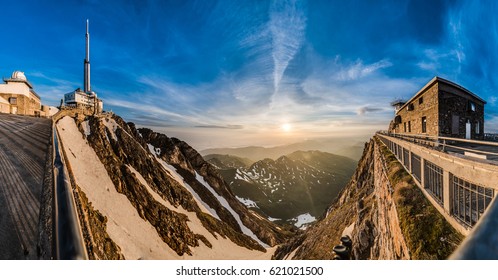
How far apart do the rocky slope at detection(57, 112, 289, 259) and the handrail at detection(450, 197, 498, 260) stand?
13.1 meters

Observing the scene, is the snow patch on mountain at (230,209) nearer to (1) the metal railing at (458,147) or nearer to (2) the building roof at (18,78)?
(2) the building roof at (18,78)

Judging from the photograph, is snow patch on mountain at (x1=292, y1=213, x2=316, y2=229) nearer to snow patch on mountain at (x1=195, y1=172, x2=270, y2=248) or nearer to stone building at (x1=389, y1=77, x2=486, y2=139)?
snow patch on mountain at (x1=195, y1=172, x2=270, y2=248)

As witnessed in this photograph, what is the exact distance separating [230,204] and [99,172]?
159 ft

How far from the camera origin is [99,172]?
111ft

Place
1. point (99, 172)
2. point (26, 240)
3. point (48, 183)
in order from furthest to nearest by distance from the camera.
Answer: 1. point (99, 172)
2. point (48, 183)
3. point (26, 240)

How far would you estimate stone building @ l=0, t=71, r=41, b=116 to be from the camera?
1523 inches

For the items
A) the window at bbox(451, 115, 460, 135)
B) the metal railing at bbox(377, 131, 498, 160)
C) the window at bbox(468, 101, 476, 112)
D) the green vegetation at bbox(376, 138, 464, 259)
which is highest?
the window at bbox(468, 101, 476, 112)

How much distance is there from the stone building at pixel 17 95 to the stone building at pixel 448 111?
2526 inches

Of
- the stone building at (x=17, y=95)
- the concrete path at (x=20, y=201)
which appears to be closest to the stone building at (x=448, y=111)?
the concrete path at (x=20, y=201)

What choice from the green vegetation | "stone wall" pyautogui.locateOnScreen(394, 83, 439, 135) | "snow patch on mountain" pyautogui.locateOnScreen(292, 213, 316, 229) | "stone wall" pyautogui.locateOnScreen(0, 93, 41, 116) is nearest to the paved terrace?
the green vegetation
